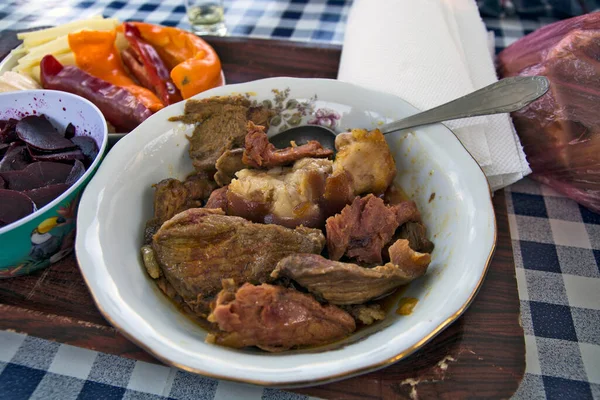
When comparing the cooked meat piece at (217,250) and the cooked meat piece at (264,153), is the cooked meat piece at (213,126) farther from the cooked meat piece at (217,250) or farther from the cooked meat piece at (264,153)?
the cooked meat piece at (217,250)

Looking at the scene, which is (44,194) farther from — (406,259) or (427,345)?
(427,345)

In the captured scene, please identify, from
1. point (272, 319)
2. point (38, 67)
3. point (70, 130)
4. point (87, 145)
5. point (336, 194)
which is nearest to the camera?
point (272, 319)

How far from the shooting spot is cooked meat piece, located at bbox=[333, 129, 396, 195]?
1902 millimetres

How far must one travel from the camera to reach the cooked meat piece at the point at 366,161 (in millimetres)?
1902

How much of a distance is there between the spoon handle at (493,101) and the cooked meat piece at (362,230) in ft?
1.66

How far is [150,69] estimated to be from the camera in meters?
2.70

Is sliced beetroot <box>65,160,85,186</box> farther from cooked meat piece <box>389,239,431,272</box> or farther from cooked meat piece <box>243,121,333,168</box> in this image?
cooked meat piece <box>389,239,431,272</box>

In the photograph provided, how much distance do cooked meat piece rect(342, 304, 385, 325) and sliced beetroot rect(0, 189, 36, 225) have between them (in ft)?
4.24

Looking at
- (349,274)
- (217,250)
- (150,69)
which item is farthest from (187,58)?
(349,274)

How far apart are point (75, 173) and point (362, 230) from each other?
125cm

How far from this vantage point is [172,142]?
2.07 metres

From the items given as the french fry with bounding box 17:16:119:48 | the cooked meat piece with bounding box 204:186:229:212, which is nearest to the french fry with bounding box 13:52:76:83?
the french fry with bounding box 17:16:119:48

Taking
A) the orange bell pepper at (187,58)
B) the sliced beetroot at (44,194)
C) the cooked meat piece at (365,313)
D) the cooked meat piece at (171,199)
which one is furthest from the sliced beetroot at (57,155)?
the cooked meat piece at (365,313)

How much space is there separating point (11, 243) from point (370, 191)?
146 centimetres
